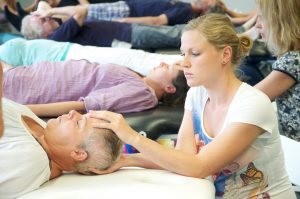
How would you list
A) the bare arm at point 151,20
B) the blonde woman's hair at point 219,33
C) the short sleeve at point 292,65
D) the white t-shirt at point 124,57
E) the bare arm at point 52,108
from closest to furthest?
1. the blonde woman's hair at point 219,33
2. the short sleeve at point 292,65
3. the bare arm at point 52,108
4. the white t-shirt at point 124,57
5. the bare arm at point 151,20

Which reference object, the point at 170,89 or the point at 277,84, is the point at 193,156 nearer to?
the point at 277,84

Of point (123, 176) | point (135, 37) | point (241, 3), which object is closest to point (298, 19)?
point (123, 176)

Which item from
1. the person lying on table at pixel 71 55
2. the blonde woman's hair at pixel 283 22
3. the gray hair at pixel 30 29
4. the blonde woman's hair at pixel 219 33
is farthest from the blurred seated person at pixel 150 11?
the blonde woman's hair at pixel 219 33

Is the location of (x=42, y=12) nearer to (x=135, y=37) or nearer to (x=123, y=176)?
(x=135, y=37)

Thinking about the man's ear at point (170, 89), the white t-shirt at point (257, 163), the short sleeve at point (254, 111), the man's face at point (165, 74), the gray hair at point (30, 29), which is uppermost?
the short sleeve at point (254, 111)

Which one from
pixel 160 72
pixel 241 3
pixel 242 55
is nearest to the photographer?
pixel 242 55

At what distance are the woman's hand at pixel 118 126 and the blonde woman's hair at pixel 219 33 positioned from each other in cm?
36

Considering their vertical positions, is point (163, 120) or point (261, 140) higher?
point (261, 140)

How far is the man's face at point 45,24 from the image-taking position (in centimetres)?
305

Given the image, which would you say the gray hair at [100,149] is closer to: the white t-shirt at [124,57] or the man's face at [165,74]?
the man's face at [165,74]

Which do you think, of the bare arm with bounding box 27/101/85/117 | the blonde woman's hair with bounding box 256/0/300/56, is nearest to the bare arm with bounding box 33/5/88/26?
the bare arm with bounding box 27/101/85/117

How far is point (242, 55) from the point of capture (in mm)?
1360

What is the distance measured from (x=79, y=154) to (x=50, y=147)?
10cm

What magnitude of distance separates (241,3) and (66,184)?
11.2 feet
